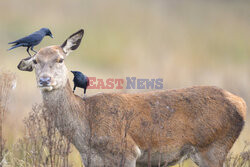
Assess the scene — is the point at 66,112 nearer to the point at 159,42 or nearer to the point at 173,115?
the point at 173,115

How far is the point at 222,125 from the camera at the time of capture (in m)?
7.54

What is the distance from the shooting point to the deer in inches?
281

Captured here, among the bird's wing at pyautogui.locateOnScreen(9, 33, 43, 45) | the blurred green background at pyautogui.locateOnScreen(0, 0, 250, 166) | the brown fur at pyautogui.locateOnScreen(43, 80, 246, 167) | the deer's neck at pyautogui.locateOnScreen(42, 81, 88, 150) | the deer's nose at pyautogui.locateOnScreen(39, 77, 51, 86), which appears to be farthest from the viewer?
the blurred green background at pyautogui.locateOnScreen(0, 0, 250, 166)

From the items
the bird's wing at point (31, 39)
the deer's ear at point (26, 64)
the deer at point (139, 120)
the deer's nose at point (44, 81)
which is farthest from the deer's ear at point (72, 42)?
the deer's nose at point (44, 81)

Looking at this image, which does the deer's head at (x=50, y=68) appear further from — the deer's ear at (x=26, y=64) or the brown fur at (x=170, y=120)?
the brown fur at (x=170, y=120)

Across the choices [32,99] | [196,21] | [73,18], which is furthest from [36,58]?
[196,21]

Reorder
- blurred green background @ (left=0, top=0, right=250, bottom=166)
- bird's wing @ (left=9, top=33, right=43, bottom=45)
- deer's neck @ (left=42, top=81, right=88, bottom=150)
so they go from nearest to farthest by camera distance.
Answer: deer's neck @ (left=42, top=81, right=88, bottom=150)
bird's wing @ (left=9, top=33, right=43, bottom=45)
blurred green background @ (left=0, top=0, right=250, bottom=166)

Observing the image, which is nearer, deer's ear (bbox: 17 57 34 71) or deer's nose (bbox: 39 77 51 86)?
deer's nose (bbox: 39 77 51 86)

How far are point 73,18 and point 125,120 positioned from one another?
71.8ft

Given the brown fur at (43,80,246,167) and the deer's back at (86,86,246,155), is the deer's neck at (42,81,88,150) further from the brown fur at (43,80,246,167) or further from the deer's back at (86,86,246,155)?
the deer's back at (86,86,246,155)

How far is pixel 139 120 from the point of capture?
7.48 meters

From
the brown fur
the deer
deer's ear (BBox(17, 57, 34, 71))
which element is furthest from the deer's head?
the brown fur

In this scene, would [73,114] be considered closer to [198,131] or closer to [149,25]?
[198,131]

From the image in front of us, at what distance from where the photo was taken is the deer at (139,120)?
7137mm
